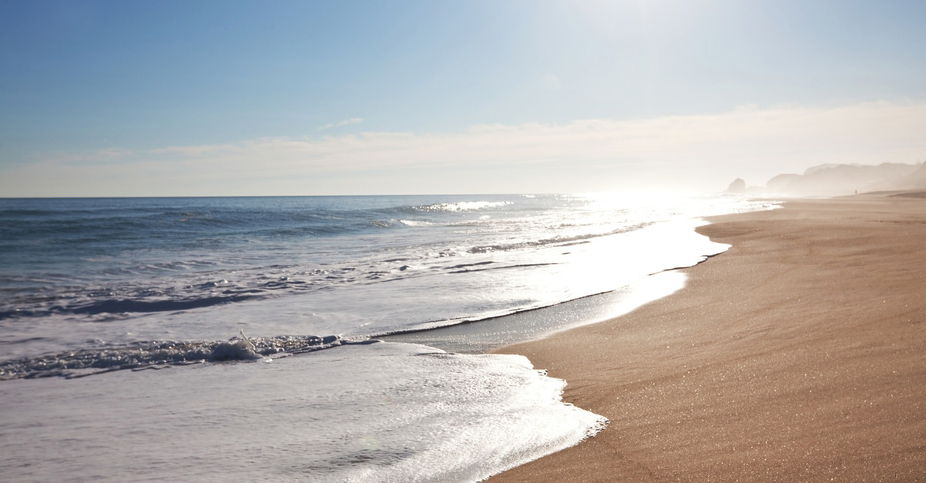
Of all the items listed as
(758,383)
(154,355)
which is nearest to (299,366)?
(154,355)

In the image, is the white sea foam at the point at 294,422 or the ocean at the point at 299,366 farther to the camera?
the ocean at the point at 299,366

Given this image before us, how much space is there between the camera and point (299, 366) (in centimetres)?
513

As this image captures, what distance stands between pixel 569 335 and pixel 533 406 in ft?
7.48

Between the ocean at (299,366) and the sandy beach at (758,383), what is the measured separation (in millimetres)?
383

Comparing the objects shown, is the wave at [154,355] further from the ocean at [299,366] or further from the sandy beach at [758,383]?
the sandy beach at [758,383]

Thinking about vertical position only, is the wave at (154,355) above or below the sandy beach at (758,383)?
below

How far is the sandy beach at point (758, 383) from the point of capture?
2467mm

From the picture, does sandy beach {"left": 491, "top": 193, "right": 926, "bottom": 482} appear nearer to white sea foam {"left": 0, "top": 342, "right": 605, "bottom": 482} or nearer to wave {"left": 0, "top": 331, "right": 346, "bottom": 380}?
white sea foam {"left": 0, "top": 342, "right": 605, "bottom": 482}

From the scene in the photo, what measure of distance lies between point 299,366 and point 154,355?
6.08 ft

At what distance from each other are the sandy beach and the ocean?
383mm

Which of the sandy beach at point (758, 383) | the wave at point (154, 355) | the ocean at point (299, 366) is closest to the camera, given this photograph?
the sandy beach at point (758, 383)

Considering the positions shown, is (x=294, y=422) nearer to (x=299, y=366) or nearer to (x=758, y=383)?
(x=299, y=366)

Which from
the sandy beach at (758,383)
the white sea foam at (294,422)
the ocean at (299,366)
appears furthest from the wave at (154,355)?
the sandy beach at (758,383)

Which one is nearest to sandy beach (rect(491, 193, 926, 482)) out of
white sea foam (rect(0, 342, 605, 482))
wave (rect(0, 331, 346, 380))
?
white sea foam (rect(0, 342, 605, 482))
